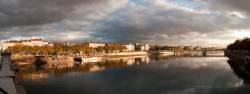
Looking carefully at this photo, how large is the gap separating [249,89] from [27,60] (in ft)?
187

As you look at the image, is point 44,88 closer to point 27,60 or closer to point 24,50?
point 27,60

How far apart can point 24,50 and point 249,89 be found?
93023 millimetres

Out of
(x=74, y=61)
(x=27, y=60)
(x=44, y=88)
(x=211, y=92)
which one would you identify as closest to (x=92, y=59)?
(x=74, y=61)

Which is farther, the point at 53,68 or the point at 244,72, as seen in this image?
the point at 53,68

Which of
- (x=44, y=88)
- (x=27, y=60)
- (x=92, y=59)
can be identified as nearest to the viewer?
(x=44, y=88)

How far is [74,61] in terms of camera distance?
92.9 m

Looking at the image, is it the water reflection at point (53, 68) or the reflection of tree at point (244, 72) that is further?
the water reflection at point (53, 68)

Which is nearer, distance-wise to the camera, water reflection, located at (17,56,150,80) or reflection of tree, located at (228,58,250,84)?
reflection of tree, located at (228,58,250,84)

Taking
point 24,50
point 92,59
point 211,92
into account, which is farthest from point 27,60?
point 211,92

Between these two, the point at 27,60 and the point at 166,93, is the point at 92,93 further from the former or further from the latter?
the point at 27,60

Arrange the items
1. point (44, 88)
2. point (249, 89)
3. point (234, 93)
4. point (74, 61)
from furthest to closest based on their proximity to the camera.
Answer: point (74, 61) < point (44, 88) < point (249, 89) < point (234, 93)

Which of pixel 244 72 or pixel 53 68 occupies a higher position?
pixel 53 68

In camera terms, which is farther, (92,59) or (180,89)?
(92,59)

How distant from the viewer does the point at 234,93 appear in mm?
30609
